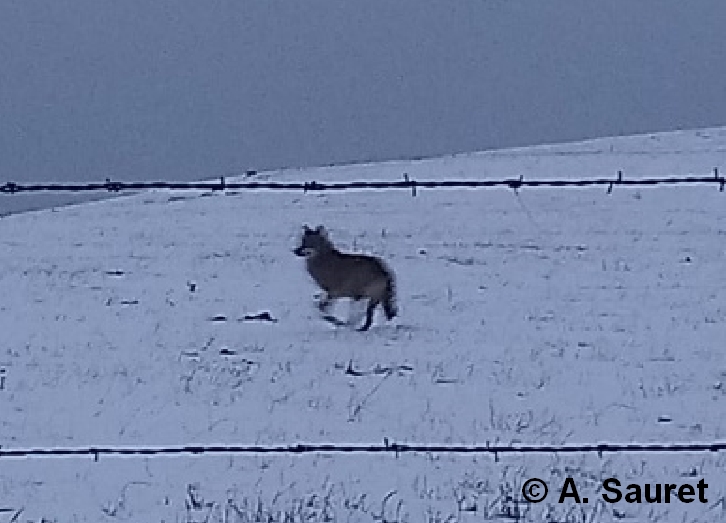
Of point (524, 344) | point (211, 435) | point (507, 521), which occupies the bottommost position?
point (507, 521)

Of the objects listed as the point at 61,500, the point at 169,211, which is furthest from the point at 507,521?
the point at 169,211

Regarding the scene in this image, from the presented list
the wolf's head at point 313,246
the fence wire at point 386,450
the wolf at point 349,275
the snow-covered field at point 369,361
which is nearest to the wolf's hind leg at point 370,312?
the wolf at point 349,275

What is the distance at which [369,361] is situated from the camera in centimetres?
1064

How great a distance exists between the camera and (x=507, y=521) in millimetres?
6004

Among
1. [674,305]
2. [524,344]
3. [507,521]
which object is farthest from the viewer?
[674,305]

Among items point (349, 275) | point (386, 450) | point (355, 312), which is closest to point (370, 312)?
point (349, 275)

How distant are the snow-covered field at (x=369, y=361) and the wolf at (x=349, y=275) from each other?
0.24 m

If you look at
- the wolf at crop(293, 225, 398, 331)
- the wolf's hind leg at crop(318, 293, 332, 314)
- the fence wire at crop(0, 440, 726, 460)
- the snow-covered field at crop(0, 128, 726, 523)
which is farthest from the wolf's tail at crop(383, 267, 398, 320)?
the fence wire at crop(0, 440, 726, 460)

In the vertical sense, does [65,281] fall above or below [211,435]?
above

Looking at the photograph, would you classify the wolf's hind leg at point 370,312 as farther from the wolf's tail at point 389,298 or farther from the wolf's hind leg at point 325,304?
the wolf's hind leg at point 325,304

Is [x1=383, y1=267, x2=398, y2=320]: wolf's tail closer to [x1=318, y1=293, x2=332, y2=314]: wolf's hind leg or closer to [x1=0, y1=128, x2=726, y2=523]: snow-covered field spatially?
[x1=0, y1=128, x2=726, y2=523]: snow-covered field

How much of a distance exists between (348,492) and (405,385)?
9.79 feet

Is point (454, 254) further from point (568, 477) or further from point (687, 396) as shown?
point (568, 477)

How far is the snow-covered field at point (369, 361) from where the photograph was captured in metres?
6.57
